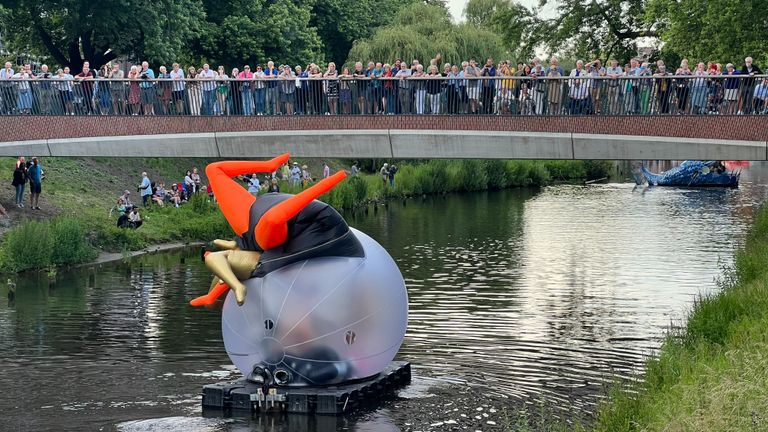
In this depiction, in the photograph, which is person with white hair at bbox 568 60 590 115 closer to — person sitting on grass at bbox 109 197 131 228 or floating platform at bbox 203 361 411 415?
floating platform at bbox 203 361 411 415

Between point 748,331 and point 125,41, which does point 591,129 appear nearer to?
point 748,331

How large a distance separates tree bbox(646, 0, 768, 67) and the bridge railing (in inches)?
474

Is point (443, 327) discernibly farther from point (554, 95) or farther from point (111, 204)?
point (111, 204)

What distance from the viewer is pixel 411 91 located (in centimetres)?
3158

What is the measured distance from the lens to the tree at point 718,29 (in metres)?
41.3

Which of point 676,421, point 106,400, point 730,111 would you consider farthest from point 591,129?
point 676,421

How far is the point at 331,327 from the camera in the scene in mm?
19797

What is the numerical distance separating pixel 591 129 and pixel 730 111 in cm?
302

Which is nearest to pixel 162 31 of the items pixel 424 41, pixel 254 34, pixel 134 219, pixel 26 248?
pixel 254 34

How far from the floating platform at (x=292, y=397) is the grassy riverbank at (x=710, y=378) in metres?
3.66

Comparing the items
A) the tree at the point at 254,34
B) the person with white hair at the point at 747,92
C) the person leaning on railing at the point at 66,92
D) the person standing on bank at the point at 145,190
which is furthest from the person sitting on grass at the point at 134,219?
the person with white hair at the point at 747,92

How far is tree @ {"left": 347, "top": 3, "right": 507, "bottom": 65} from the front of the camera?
61875 millimetres

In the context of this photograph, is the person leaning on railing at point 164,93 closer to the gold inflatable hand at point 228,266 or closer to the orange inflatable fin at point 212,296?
the gold inflatable hand at point 228,266

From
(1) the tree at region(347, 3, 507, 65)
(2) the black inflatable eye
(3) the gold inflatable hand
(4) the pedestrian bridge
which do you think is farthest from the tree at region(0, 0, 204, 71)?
(2) the black inflatable eye
